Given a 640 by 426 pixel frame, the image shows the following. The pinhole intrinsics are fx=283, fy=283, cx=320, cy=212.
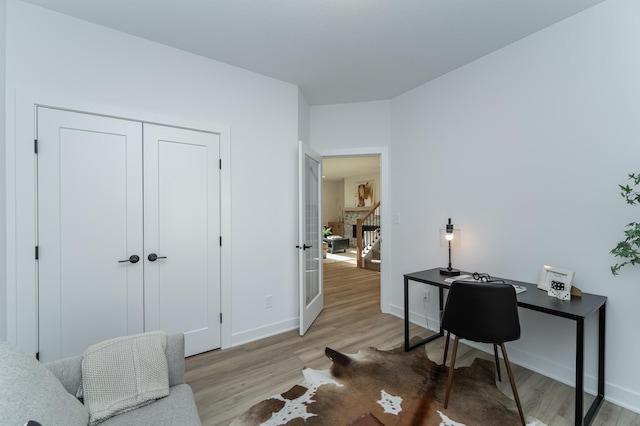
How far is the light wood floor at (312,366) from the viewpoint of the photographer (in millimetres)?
1918

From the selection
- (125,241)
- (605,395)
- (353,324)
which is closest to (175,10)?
(125,241)

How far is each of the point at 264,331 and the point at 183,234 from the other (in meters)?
1.37

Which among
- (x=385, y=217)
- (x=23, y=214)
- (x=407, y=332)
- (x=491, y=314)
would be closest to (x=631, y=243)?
(x=491, y=314)

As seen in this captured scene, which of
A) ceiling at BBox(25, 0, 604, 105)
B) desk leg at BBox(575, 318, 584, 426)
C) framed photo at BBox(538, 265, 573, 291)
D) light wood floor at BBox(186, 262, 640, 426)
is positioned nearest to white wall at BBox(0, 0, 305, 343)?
ceiling at BBox(25, 0, 604, 105)

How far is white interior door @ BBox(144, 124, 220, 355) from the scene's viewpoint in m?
2.52

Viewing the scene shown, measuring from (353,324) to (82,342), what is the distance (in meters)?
2.58

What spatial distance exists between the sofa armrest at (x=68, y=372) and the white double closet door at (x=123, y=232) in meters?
1.09

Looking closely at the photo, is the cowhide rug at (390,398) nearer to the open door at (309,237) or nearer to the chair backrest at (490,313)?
the chair backrest at (490,313)

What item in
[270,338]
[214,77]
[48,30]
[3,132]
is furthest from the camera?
[270,338]

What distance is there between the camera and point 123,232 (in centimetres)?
239

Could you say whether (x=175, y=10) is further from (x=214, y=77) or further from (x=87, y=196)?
(x=87, y=196)

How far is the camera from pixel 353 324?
11.2 feet

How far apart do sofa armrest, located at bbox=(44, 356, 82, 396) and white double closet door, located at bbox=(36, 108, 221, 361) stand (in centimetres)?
109

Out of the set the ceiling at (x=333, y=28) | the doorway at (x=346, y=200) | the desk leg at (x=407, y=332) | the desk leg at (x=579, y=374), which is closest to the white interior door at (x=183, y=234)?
the ceiling at (x=333, y=28)
